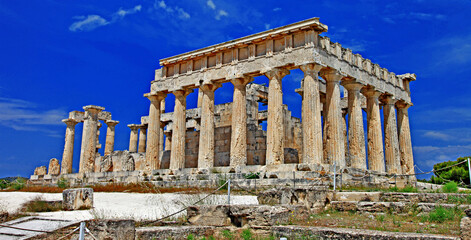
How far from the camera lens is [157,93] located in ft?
91.5

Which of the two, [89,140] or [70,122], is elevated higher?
[70,122]

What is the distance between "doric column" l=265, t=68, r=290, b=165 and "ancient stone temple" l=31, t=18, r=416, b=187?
5cm

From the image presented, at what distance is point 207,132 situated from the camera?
24.7 meters

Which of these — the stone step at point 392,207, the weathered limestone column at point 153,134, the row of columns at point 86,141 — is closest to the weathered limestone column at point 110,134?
the row of columns at point 86,141

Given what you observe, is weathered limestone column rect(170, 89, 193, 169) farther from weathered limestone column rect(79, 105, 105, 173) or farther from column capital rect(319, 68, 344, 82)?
weathered limestone column rect(79, 105, 105, 173)

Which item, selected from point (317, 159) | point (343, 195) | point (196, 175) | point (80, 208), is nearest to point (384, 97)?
point (317, 159)

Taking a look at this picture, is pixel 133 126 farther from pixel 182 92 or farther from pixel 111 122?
pixel 182 92

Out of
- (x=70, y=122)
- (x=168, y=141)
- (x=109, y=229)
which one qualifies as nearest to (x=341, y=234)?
(x=109, y=229)

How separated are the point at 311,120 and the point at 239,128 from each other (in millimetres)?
4205

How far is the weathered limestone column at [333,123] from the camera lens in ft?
69.6

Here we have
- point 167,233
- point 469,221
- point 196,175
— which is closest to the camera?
point 469,221

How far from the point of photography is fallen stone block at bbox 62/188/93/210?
12.0m

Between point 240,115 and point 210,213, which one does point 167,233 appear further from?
point 240,115

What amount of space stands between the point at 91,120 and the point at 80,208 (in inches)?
860
